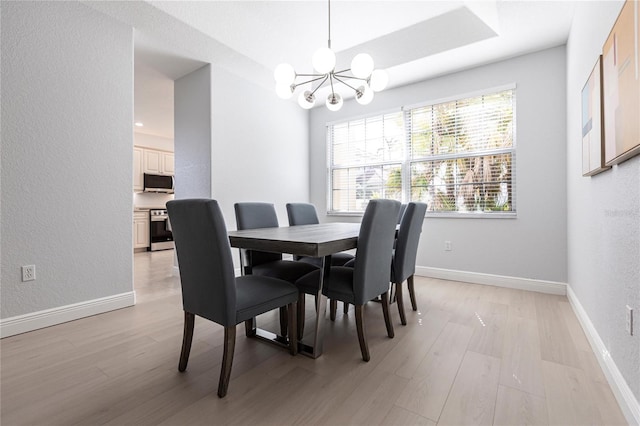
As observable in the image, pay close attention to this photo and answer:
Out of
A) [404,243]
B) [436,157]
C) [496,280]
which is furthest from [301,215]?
[496,280]

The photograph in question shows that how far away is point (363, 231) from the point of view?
177 cm

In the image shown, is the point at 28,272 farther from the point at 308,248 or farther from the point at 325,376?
the point at 325,376

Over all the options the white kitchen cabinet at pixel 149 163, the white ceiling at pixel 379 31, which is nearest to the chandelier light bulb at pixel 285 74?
the white ceiling at pixel 379 31

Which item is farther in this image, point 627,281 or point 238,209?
point 238,209

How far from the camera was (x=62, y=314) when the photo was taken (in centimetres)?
240

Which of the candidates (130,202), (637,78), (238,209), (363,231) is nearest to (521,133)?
(637,78)

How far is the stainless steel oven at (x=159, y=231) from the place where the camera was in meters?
6.42

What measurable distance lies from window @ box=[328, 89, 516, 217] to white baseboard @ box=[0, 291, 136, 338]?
3.17 meters

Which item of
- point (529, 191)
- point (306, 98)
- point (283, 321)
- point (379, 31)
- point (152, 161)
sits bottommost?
point (283, 321)

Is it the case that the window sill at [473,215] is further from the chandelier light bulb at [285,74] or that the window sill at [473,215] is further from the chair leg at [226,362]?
the chair leg at [226,362]

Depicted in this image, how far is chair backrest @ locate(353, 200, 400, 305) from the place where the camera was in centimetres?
178

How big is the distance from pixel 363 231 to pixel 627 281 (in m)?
1.23

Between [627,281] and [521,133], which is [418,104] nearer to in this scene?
[521,133]

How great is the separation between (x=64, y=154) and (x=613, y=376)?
3870 millimetres
